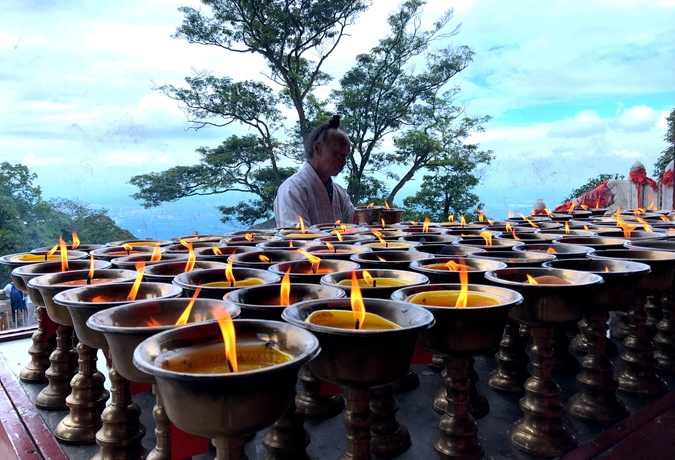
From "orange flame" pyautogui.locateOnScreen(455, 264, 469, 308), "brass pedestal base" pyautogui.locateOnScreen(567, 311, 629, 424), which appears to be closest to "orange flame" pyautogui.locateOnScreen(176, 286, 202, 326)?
"orange flame" pyautogui.locateOnScreen(455, 264, 469, 308)

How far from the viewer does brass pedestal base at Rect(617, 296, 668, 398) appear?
1766 mm

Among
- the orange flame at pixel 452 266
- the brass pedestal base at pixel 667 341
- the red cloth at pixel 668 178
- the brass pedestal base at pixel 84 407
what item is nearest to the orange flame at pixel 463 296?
the orange flame at pixel 452 266

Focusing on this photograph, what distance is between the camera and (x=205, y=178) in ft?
39.9

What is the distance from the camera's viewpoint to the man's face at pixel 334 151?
489 cm

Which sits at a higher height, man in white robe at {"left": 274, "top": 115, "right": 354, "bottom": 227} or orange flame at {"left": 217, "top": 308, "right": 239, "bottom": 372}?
man in white robe at {"left": 274, "top": 115, "right": 354, "bottom": 227}

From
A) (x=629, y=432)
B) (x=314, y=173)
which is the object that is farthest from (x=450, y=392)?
(x=314, y=173)

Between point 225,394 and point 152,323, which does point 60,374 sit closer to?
point 152,323

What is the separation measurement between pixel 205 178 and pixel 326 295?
1143cm

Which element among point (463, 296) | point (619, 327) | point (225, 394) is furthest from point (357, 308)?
point (619, 327)

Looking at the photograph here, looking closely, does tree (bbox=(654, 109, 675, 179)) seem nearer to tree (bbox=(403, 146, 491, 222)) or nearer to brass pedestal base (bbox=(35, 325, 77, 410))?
tree (bbox=(403, 146, 491, 222))

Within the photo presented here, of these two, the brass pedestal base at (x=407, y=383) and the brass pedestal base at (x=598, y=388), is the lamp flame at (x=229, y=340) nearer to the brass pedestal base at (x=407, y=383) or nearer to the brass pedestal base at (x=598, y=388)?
the brass pedestal base at (x=407, y=383)

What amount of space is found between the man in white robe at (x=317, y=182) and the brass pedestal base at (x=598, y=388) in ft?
11.1

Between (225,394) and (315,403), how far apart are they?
0.92 metres

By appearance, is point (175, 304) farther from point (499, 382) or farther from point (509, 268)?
point (499, 382)
